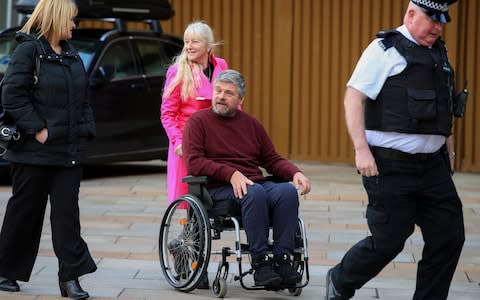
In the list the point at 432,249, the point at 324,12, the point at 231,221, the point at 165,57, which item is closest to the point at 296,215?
the point at 231,221

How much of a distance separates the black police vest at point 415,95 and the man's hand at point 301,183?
42.4 inches

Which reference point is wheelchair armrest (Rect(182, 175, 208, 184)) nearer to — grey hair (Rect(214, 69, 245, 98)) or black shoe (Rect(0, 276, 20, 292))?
grey hair (Rect(214, 69, 245, 98))

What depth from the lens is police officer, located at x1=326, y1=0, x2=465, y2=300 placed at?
605 centimetres

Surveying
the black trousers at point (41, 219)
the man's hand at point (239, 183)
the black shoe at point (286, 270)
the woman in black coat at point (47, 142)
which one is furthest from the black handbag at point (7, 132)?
the black shoe at point (286, 270)

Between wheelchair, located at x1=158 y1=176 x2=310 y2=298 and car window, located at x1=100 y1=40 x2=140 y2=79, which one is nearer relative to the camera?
wheelchair, located at x1=158 y1=176 x2=310 y2=298

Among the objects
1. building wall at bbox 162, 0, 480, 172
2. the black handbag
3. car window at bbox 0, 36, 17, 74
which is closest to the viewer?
the black handbag

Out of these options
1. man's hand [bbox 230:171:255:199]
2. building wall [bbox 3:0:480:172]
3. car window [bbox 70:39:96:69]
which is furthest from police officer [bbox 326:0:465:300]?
building wall [bbox 3:0:480:172]

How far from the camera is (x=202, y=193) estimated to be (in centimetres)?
724

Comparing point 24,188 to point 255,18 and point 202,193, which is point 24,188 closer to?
point 202,193

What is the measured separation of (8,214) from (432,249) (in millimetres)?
2474

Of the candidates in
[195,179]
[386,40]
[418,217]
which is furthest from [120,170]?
[386,40]

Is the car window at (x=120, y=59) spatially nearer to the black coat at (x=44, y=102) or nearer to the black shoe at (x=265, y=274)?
the black coat at (x=44, y=102)

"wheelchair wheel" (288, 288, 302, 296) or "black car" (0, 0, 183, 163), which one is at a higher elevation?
"black car" (0, 0, 183, 163)

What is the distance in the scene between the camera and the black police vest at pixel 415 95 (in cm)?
603
